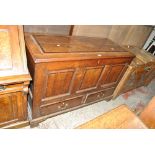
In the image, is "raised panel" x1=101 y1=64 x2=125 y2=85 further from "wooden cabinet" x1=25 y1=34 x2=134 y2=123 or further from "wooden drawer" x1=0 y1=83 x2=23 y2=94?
"wooden drawer" x1=0 y1=83 x2=23 y2=94

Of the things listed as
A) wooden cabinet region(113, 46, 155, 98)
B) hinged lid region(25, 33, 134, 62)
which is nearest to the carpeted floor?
wooden cabinet region(113, 46, 155, 98)

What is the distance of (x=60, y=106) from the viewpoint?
1.95 m

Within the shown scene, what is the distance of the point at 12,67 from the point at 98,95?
1473 millimetres

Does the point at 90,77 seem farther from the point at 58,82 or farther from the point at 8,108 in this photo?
the point at 8,108

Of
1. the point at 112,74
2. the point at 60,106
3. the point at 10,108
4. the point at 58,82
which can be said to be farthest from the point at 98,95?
the point at 10,108

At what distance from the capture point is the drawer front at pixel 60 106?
5.95 feet

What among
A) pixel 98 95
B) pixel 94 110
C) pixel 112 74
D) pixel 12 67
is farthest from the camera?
pixel 94 110

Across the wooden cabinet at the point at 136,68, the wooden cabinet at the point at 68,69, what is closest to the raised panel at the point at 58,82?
the wooden cabinet at the point at 68,69

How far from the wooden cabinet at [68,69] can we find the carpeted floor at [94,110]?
0.63ft

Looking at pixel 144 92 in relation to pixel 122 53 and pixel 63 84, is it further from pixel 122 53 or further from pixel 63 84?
pixel 63 84

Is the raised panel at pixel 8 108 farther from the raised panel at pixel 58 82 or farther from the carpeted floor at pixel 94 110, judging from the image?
the carpeted floor at pixel 94 110
